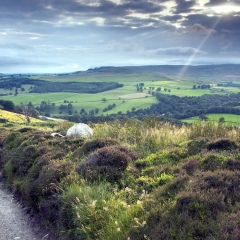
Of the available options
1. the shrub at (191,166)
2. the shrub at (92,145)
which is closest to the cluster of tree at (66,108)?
the shrub at (92,145)

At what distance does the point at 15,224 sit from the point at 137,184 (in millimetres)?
4407

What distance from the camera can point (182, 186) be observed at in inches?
299

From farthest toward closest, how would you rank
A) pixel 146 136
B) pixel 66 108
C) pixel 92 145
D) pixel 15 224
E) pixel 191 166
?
pixel 66 108, pixel 146 136, pixel 92 145, pixel 15 224, pixel 191 166

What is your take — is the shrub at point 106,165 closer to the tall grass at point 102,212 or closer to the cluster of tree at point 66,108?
the tall grass at point 102,212

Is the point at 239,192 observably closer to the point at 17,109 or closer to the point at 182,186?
the point at 182,186

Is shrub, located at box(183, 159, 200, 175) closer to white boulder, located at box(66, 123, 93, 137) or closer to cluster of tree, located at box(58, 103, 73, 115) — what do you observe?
white boulder, located at box(66, 123, 93, 137)

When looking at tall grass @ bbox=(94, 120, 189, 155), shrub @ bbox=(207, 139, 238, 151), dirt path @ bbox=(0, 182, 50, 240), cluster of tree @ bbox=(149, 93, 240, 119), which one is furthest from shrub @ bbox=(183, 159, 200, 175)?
cluster of tree @ bbox=(149, 93, 240, 119)

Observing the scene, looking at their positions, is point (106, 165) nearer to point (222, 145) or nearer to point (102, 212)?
point (102, 212)

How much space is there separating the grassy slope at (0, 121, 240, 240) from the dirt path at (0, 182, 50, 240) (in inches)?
18.2

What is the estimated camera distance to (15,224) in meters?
10.0

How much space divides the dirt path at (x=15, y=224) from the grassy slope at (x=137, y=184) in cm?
46

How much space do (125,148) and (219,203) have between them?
634 cm

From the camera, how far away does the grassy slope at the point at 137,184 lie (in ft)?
19.6

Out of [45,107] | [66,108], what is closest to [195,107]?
[66,108]
